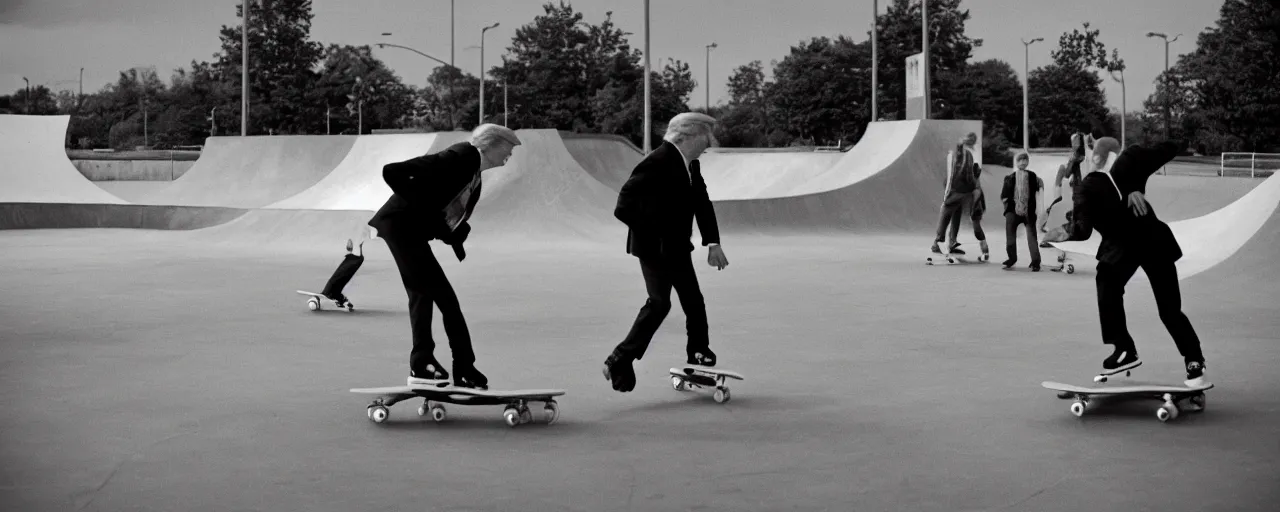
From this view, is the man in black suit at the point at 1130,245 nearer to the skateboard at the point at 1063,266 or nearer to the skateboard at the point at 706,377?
the skateboard at the point at 706,377

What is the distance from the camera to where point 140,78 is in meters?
92.4

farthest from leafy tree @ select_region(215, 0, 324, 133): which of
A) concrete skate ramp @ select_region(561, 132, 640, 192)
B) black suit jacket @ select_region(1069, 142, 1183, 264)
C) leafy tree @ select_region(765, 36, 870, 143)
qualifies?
black suit jacket @ select_region(1069, 142, 1183, 264)

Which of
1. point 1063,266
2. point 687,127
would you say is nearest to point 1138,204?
point 687,127

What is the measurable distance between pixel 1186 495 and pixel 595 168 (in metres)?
25.8

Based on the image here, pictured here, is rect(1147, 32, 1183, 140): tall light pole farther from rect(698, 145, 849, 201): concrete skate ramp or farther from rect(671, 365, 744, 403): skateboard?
rect(671, 365, 744, 403): skateboard

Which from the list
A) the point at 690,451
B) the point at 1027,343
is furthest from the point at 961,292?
the point at 690,451

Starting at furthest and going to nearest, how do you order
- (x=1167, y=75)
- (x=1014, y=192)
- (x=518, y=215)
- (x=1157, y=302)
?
(x=1167, y=75)
(x=518, y=215)
(x=1014, y=192)
(x=1157, y=302)

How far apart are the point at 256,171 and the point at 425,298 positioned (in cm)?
2555

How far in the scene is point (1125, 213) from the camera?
653cm

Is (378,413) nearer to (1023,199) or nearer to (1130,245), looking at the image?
(1130,245)

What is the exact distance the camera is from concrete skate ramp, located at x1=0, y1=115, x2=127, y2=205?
28.2 metres

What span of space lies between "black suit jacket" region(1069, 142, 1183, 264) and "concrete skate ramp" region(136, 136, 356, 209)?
24.5 m

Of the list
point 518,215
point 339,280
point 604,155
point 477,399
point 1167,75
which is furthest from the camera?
point 1167,75

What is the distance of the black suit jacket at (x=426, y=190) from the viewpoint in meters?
6.02
